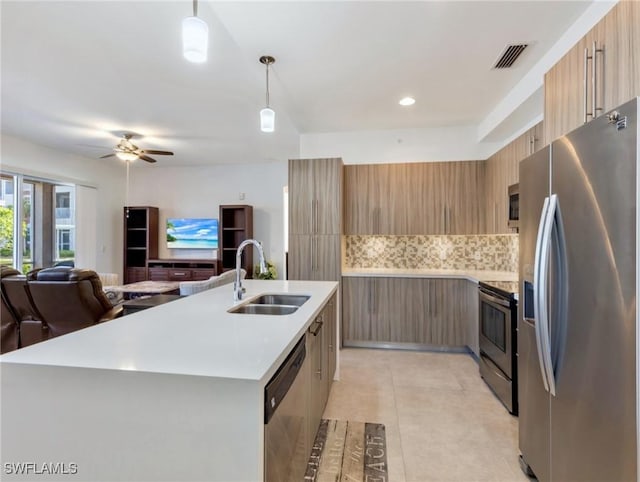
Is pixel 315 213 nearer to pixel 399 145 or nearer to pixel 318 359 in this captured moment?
pixel 399 145

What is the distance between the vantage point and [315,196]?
157 inches

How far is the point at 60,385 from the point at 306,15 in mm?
2270

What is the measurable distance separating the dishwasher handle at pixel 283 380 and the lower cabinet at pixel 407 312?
8.18 ft

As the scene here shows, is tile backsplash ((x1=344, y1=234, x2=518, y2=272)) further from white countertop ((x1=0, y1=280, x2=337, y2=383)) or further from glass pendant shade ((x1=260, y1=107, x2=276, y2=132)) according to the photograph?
white countertop ((x1=0, y1=280, x2=337, y2=383))

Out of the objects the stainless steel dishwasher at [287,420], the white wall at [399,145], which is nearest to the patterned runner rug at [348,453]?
the stainless steel dishwasher at [287,420]

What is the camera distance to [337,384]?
294cm

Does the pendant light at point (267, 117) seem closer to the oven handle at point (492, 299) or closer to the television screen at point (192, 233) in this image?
the oven handle at point (492, 299)

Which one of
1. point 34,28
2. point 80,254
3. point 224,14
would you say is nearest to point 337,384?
point 224,14

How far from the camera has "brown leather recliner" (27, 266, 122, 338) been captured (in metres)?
2.83

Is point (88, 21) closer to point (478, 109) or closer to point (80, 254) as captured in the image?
point (478, 109)

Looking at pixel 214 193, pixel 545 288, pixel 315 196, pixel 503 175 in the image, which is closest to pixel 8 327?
pixel 315 196

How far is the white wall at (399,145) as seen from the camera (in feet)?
13.6

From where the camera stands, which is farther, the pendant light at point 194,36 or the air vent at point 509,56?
the air vent at point 509,56

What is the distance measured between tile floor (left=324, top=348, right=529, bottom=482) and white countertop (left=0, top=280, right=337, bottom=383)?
113cm
